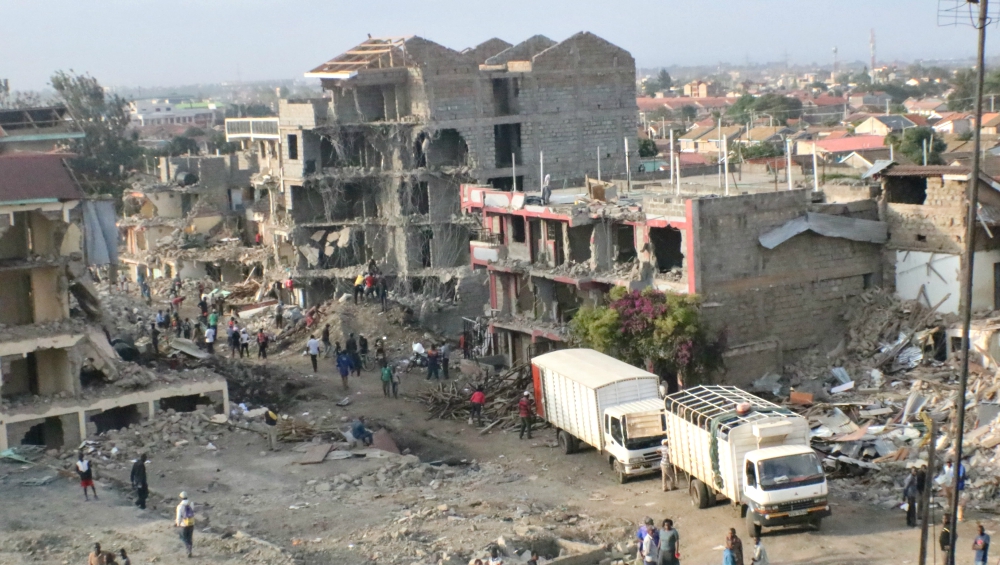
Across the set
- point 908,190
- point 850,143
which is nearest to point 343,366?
point 908,190

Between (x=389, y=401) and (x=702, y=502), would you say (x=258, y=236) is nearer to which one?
(x=389, y=401)

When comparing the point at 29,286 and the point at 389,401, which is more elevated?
the point at 29,286

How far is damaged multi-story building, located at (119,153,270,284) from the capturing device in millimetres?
60375

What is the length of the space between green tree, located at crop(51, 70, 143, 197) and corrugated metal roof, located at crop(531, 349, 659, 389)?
55.0 m

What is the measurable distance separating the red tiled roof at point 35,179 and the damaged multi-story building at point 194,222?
2941cm

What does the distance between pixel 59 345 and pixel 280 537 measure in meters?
9.40

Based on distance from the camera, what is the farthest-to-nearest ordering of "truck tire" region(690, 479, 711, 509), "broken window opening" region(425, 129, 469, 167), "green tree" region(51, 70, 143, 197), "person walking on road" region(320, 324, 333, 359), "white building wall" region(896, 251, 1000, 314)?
"green tree" region(51, 70, 143, 197) < "broken window opening" region(425, 129, 469, 167) < "person walking on road" region(320, 324, 333, 359) < "white building wall" region(896, 251, 1000, 314) < "truck tire" region(690, 479, 711, 509)


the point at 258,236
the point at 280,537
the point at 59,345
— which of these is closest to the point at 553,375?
the point at 280,537

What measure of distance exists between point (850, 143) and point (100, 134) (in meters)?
45.7

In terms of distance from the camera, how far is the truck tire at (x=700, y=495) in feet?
75.8

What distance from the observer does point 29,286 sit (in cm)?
3081

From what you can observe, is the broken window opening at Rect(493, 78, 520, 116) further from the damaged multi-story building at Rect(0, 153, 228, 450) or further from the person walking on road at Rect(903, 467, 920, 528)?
the person walking on road at Rect(903, 467, 920, 528)

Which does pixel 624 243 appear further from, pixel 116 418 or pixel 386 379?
pixel 116 418

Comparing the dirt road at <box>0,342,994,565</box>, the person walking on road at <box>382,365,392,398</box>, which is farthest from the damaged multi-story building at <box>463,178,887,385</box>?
the dirt road at <box>0,342,994,565</box>
